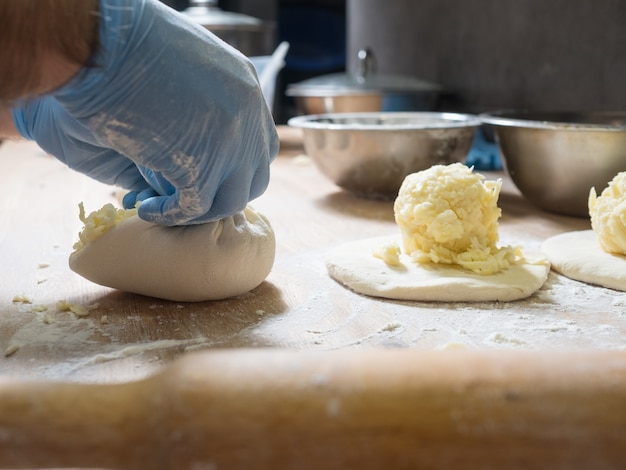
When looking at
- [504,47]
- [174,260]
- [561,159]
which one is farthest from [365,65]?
[174,260]

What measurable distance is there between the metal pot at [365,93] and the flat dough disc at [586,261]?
165cm

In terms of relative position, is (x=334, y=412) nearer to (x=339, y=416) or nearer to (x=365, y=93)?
(x=339, y=416)

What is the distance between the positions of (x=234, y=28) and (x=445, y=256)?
93.0 inches

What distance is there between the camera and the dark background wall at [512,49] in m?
2.46

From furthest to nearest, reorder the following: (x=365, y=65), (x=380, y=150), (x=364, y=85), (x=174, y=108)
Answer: (x=365, y=65) → (x=364, y=85) → (x=380, y=150) → (x=174, y=108)

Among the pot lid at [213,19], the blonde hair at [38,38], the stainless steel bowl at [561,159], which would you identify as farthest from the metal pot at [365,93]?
the blonde hair at [38,38]

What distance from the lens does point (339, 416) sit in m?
0.67

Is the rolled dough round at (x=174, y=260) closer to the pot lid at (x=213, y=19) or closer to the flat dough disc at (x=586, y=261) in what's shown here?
the flat dough disc at (x=586, y=261)

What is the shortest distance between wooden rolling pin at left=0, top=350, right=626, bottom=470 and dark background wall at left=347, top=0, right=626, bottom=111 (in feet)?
6.42

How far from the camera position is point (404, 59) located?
429cm

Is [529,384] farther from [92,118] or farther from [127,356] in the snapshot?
[92,118]

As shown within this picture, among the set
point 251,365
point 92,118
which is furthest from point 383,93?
point 251,365

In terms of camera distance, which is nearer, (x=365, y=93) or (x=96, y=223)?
(x=96, y=223)

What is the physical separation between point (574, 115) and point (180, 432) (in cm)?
200
